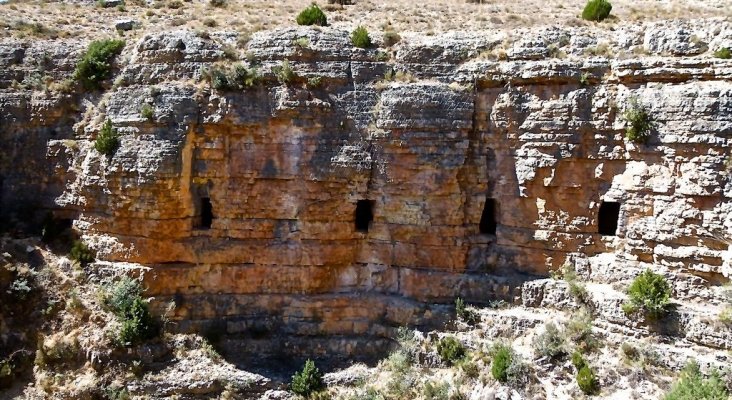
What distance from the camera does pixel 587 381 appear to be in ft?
43.6

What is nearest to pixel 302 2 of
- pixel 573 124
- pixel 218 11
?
pixel 218 11

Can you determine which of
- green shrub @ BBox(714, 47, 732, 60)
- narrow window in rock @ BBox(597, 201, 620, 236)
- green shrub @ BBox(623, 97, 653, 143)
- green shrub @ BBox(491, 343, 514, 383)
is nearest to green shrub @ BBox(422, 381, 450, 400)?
green shrub @ BBox(491, 343, 514, 383)

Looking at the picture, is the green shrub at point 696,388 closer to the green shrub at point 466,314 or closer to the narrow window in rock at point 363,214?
the green shrub at point 466,314

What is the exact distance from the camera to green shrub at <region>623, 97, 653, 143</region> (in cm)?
1436

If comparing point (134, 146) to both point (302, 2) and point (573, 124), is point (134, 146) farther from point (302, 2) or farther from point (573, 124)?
point (573, 124)

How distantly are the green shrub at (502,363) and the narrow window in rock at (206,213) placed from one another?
29.6 feet

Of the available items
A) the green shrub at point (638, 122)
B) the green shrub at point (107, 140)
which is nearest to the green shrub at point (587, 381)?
the green shrub at point (638, 122)

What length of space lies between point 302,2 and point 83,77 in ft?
31.4

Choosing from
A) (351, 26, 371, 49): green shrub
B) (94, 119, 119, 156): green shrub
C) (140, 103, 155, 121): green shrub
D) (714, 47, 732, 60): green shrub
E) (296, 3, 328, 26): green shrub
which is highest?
(296, 3, 328, 26): green shrub

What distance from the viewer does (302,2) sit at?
23594mm

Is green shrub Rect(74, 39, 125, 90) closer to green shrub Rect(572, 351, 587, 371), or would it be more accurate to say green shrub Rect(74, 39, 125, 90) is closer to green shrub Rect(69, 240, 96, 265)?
green shrub Rect(69, 240, 96, 265)

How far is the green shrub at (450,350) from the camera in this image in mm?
15320

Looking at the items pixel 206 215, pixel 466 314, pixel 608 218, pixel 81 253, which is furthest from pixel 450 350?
pixel 81 253

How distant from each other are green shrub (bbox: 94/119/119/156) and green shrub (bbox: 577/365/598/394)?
13905 mm
